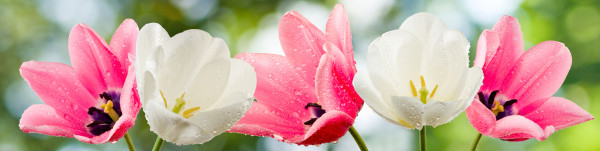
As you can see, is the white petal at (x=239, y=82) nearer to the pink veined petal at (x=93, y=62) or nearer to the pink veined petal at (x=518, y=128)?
the pink veined petal at (x=93, y=62)

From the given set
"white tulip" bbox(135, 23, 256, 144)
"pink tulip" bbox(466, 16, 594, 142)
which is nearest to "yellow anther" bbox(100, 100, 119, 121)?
"white tulip" bbox(135, 23, 256, 144)

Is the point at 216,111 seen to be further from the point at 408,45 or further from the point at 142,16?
the point at 142,16

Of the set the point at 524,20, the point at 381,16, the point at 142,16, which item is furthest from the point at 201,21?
the point at 524,20

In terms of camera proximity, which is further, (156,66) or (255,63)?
(255,63)

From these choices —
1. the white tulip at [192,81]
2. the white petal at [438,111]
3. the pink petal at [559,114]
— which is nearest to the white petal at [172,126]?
the white tulip at [192,81]

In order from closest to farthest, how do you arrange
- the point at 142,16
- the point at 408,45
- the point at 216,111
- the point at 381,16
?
the point at 216,111, the point at 408,45, the point at 142,16, the point at 381,16

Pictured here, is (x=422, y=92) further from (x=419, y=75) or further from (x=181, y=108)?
(x=181, y=108)
